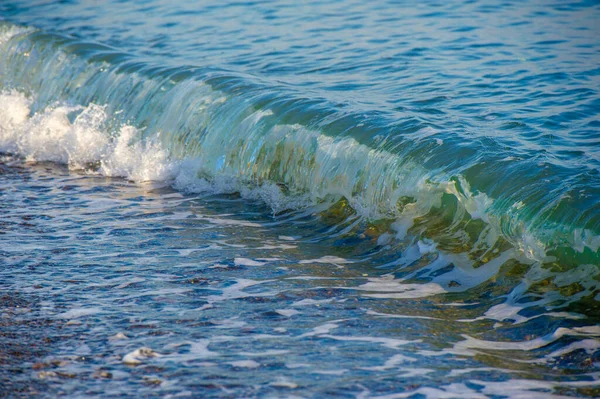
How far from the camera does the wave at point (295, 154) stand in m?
6.17

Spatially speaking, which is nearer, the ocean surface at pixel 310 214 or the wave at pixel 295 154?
the ocean surface at pixel 310 214

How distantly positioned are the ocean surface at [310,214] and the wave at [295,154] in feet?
0.10

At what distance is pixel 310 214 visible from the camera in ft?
24.4

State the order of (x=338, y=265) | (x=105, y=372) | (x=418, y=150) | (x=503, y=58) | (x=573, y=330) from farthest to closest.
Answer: (x=503, y=58) → (x=418, y=150) → (x=338, y=265) → (x=573, y=330) → (x=105, y=372)

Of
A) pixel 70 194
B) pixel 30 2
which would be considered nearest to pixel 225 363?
pixel 70 194

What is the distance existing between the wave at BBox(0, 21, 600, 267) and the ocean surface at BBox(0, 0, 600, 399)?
29 millimetres

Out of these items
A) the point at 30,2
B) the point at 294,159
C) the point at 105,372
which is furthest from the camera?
the point at 30,2

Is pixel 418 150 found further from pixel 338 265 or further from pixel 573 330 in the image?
pixel 573 330

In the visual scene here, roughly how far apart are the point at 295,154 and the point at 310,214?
1.05 metres

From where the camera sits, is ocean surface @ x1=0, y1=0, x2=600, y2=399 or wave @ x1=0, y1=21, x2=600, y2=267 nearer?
ocean surface @ x1=0, y1=0, x2=600, y2=399

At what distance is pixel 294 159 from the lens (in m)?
8.23

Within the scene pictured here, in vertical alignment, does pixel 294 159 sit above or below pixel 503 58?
below

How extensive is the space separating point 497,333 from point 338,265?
62.6 inches

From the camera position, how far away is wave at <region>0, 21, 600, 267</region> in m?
6.17
